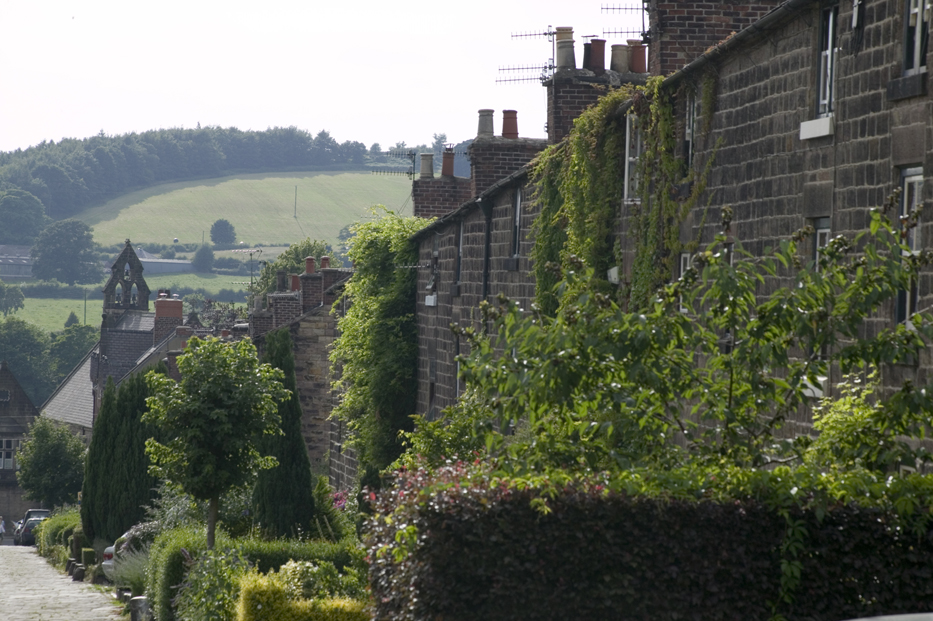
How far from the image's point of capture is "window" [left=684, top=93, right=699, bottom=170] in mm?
13109

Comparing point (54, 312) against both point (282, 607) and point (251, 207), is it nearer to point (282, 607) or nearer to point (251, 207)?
point (251, 207)

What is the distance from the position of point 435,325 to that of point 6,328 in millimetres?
103043

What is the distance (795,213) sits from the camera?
11.0 m

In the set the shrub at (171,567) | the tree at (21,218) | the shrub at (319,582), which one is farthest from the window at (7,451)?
the tree at (21,218)

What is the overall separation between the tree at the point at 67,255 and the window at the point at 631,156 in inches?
6152

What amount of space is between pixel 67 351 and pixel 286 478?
99763 millimetres

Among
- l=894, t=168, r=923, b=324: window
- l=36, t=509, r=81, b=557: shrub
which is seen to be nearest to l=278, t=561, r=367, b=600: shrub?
l=894, t=168, r=923, b=324: window

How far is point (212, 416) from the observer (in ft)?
54.4

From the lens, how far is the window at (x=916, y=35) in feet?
30.1

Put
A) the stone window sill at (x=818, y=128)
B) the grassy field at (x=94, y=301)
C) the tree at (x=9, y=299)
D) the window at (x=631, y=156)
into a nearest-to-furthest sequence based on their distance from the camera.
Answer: the stone window sill at (x=818, y=128), the window at (x=631, y=156), the grassy field at (x=94, y=301), the tree at (x=9, y=299)

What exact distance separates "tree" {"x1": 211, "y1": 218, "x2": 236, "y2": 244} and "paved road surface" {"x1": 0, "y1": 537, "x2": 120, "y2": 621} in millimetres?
135352

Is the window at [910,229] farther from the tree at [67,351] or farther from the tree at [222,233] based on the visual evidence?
the tree at [222,233]

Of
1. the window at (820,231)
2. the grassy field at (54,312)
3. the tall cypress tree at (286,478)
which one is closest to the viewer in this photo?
the window at (820,231)

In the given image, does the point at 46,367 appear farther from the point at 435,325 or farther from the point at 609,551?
the point at 609,551
